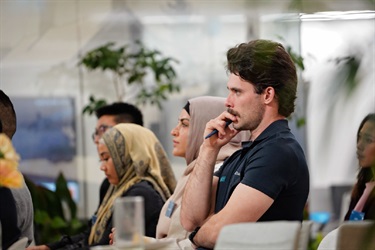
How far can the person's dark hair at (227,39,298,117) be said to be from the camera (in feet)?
10.3

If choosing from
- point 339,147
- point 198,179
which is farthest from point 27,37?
point 339,147

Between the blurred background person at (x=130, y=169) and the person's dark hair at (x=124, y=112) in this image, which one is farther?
the person's dark hair at (x=124, y=112)

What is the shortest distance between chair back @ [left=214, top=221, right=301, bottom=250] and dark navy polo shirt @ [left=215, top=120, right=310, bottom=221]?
0.52 metres

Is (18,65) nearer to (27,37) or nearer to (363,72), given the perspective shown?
(27,37)

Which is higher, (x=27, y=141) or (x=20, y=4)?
(x=20, y=4)

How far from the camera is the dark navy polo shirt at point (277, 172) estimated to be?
2973 millimetres

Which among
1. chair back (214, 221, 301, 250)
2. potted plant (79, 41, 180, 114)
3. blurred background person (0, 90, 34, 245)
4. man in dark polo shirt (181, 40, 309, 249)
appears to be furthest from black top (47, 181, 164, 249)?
potted plant (79, 41, 180, 114)

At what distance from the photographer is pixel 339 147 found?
2.54ft

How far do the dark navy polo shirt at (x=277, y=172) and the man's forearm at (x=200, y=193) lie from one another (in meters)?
0.12

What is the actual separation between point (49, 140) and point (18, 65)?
77 cm

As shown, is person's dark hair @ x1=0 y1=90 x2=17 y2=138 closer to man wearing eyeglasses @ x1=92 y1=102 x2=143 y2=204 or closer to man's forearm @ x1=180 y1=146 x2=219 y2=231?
man's forearm @ x1=180 y1=146 x2=219 y2=231

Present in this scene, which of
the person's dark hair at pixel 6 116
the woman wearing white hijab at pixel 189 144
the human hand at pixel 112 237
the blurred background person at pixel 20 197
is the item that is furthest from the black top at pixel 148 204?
the person's dark hair at pixel 6 116

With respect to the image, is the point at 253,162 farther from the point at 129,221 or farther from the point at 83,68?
the point at 83,68

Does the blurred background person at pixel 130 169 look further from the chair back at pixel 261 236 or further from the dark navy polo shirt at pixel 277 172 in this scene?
the chair back at pixel 261 236
